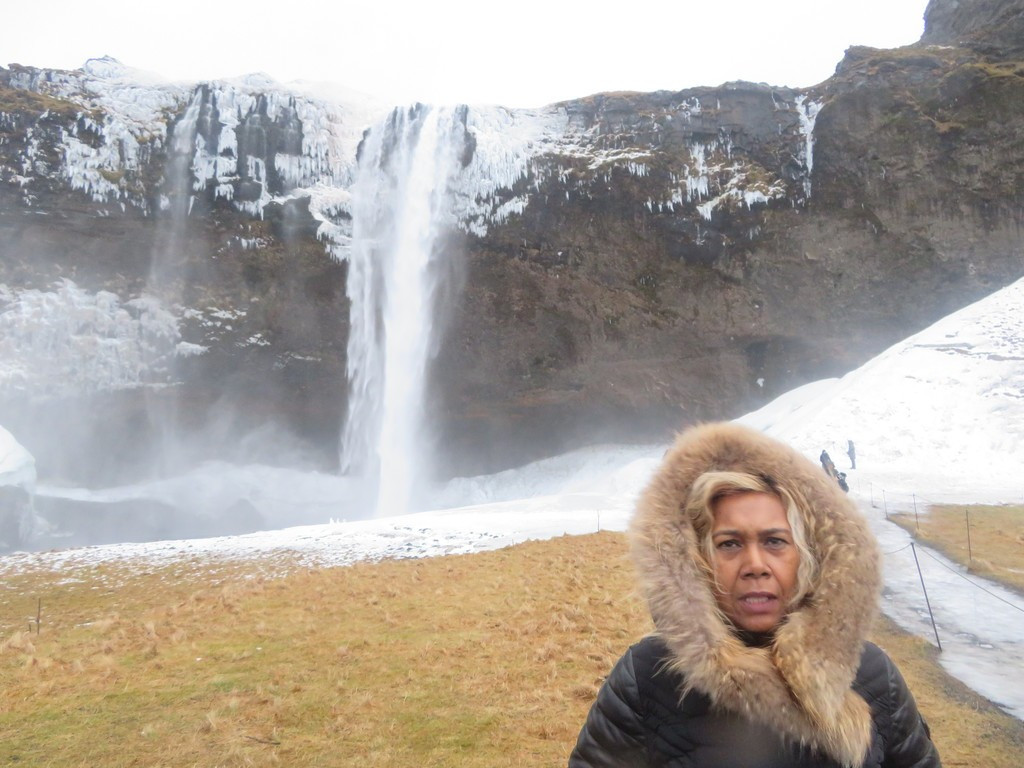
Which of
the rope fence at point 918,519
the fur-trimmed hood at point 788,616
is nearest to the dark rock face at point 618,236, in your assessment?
the rope fence at point 918,519

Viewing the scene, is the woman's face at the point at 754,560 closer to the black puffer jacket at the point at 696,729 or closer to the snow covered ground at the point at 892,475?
the black puffer jacket at the point at 696,729

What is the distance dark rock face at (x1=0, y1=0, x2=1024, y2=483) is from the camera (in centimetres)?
3012

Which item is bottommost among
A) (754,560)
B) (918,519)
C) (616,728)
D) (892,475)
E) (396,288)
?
(892,475)

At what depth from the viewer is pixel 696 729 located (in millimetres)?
1973

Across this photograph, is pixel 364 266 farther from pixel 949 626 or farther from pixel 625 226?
pixel 949 626

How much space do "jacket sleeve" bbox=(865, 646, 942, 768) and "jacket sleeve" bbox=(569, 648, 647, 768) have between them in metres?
0.73

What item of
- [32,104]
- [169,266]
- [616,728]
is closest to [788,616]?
[616,728]

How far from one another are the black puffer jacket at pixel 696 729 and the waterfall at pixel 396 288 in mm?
31892

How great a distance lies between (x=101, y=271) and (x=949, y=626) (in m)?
37.4

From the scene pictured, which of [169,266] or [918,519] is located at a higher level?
[169,266]

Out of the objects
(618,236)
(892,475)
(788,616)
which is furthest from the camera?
(618,236)

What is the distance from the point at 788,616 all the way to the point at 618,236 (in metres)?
32.0

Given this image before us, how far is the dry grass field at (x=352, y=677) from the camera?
490 centimetres

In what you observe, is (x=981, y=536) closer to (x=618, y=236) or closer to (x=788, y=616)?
(x=788, y=616)
